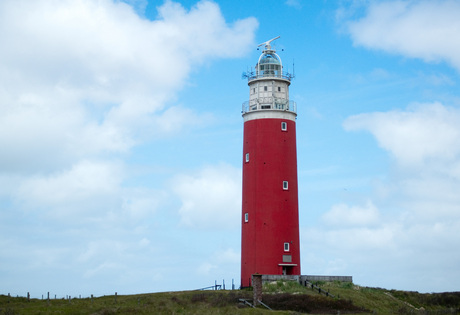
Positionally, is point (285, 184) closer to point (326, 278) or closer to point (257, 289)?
point (326, 278)

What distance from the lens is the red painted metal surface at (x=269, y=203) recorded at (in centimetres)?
5738

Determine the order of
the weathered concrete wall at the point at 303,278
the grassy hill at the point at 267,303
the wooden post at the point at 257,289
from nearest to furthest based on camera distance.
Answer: the grassy hill at the point at 267,303, the wooden post at the point at 257,289, the weathered concrete wall at the point at 303,278

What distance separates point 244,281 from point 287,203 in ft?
24.5

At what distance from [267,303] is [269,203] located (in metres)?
11.0

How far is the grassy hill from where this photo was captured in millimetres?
47094

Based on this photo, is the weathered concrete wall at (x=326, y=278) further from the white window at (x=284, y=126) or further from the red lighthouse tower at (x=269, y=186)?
the white window at (x=284, y=126)

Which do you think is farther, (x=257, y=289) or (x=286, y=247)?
(x=286, y=247)

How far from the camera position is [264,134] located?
58781mm

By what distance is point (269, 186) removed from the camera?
58.0 metres

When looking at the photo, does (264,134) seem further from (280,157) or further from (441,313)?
(441,313)

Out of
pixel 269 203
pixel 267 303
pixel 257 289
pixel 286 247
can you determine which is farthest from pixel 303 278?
pixel 257 289

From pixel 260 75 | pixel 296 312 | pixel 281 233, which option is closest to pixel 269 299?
pixel 296 312

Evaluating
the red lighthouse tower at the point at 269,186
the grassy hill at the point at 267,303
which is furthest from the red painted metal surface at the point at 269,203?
the grassy hill at the point at 267,303

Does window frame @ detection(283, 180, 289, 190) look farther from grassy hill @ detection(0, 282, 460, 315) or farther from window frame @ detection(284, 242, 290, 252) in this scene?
grassy hill @ detection(0, 282, 460, 315)
